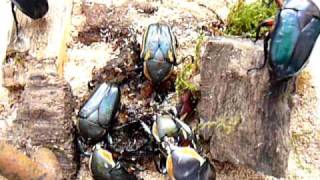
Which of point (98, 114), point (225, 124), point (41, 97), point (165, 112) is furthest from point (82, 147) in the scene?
point (225, 124)

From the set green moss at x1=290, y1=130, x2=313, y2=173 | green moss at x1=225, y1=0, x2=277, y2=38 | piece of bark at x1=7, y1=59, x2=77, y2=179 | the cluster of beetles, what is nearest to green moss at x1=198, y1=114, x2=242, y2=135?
the cluster of beetles

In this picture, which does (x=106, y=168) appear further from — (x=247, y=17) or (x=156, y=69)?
(x=247, y=17)

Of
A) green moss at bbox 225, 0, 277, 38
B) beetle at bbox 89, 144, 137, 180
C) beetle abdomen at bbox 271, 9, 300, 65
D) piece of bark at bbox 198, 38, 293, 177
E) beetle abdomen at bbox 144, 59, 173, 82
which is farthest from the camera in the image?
green moss at bbox 225, 0, 277, 38

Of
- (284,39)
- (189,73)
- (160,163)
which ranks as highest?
(284,39)

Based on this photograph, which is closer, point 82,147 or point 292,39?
point 292,39

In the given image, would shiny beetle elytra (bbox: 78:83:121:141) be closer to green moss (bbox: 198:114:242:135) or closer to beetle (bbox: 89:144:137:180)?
beetle (bbox: 89:144:137:180)

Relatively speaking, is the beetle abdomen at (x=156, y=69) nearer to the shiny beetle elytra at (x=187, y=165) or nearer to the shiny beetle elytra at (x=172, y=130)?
the shiny beetle elytra at (x=172, y=130)

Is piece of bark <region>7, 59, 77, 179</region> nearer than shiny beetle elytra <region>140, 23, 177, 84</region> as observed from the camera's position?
Yes
